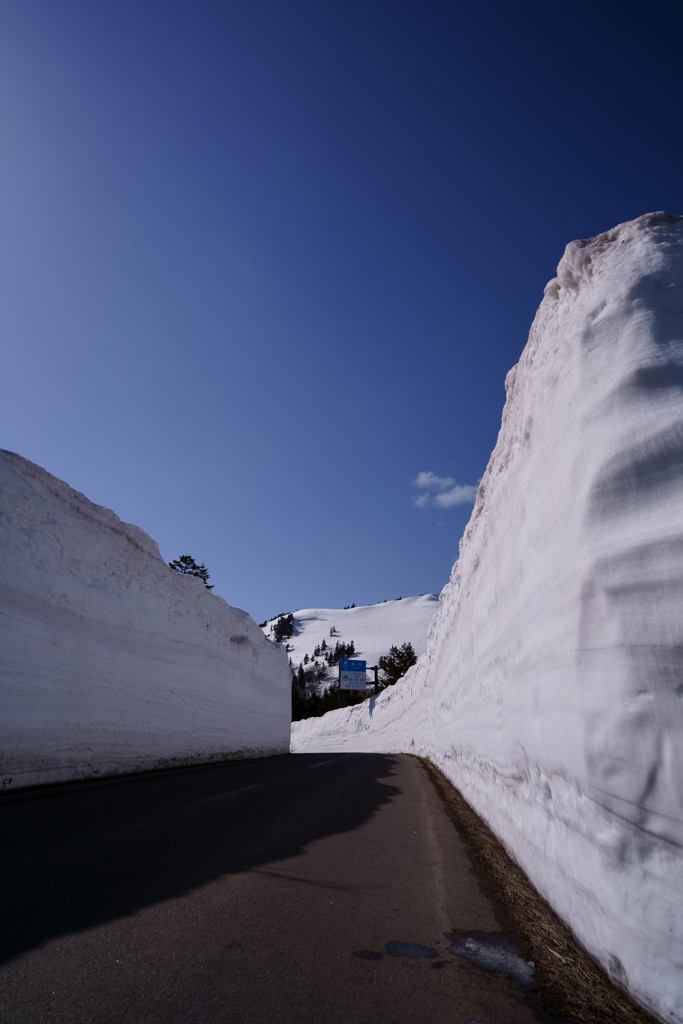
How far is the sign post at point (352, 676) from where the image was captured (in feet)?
134

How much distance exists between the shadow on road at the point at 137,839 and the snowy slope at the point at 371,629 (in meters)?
127

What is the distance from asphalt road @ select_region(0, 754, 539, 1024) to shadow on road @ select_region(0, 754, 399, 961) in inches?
0.8

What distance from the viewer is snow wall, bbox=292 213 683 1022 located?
164 centimetres

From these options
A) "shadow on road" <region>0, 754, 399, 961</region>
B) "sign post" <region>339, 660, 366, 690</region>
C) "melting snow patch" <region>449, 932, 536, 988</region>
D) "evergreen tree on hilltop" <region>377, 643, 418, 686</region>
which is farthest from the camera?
"evergreen tree on hilltop" <region>377, 643, 418, 686</region>

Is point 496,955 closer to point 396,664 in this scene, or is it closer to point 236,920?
point 236,920

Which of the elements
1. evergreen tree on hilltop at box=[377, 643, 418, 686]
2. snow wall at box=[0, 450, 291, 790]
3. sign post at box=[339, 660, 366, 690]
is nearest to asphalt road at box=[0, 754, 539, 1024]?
snow wall at box=[0, 450, 291, 790]

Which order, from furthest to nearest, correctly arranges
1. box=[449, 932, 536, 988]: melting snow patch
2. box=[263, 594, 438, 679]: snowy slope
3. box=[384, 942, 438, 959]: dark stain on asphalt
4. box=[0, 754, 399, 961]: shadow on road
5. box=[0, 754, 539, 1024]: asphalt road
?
box=[263, 594, 438, 679]: snowy slope → box=[0, 754, 399, 961]: shadow on road → box=[384, 942, 438, 959]: dark stain on asphalt → box=[449, 932, 536, 988]: melting snow patch → box=[0, 754, 539, 1024]: asphalt road

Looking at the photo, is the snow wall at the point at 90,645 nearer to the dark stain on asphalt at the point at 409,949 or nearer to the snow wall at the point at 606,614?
the dark stain on asphalt at the point at 409,949

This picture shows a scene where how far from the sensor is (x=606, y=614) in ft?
6.40

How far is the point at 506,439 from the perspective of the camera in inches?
208

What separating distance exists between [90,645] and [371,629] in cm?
16643

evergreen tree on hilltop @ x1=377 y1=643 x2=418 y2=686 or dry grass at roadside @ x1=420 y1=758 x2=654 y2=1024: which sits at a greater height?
evergreen tree on hilltop @ x1=377 y1=643 x2=418 y2=686

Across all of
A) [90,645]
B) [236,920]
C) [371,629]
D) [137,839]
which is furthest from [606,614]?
[371,629]

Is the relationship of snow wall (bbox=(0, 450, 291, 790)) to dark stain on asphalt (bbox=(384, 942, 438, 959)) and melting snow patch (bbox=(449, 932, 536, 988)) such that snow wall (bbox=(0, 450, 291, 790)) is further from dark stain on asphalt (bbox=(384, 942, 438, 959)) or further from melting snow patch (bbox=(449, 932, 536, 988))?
melting snow patch (bbox=(449, 932, 536, 988))
